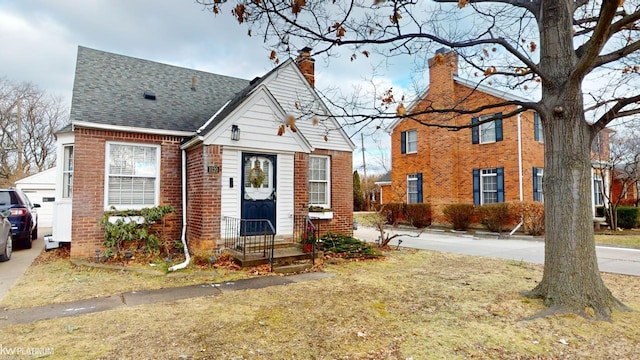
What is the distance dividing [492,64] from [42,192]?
23.9 m

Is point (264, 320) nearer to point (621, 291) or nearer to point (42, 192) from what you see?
point (621, 291)

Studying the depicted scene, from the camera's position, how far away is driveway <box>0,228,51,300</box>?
6.27 m

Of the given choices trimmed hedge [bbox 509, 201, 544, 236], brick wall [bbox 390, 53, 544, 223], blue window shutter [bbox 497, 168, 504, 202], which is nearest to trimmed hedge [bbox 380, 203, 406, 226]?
brick wall [bbox 390, 53, 544, 223]

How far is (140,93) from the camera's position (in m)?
9.96

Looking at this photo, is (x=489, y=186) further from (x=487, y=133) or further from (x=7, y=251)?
(x=7, y=251)

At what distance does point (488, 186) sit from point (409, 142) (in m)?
5.13

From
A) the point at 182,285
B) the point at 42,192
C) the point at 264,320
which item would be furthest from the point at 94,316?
the point at 42,192

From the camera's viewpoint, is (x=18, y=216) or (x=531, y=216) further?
(x=531, y=216)

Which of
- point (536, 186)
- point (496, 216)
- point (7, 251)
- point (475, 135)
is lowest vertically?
point (7, 251)

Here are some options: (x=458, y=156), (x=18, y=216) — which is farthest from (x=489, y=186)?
(x=18, y=216)

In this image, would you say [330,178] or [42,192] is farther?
[42,192]

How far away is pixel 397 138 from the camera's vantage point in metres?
20.9

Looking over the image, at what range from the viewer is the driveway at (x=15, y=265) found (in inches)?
247

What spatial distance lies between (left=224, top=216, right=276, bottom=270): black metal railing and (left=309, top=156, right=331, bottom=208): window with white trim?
248cm
